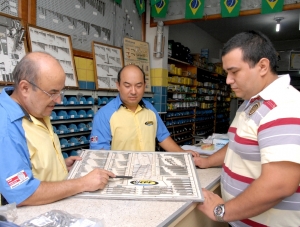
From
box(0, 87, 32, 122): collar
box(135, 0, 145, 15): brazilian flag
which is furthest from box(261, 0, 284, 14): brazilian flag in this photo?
box(0, 87, 32, 122): collar

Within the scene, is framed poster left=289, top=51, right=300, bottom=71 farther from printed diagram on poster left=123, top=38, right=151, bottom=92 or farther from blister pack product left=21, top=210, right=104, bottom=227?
blister pack product left=21, top=210, right=104, bottom=227

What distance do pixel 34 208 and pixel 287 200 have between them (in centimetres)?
103

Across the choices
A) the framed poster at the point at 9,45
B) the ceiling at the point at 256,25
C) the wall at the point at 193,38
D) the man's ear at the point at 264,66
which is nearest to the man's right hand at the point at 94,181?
the man's ear at the point at 264,66

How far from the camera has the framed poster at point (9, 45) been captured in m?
2.61

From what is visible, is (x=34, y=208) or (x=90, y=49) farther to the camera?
(x=90, y=49)

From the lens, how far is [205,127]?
7.38 m

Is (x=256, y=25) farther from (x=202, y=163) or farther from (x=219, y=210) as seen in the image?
(x=219, y=210)

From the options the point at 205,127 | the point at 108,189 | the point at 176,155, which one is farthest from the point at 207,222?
the point at 205,127

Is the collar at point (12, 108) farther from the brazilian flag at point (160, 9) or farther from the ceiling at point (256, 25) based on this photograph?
the ceiling at point (256, 25)

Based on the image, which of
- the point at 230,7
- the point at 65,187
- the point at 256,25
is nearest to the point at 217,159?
the point at 65,187

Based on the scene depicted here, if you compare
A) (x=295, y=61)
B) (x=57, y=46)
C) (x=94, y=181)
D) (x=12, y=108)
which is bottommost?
(x=94, y=181)

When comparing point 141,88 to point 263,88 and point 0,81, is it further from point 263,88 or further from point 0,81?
point 0,81

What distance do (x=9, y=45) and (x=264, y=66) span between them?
8.14ft

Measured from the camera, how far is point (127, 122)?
2.14m
